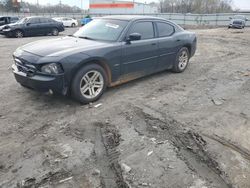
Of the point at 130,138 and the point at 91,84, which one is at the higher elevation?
the point at 91,84

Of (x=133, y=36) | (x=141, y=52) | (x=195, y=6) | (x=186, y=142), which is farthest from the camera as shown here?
(x=195, y=6)

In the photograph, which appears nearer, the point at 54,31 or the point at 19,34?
the point at 19,34

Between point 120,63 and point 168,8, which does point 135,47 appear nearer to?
point 120,63

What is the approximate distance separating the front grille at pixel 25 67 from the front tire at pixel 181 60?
399 centimetres

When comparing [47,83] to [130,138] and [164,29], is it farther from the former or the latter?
[164,29]

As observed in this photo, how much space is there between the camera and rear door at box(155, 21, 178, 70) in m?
6.57

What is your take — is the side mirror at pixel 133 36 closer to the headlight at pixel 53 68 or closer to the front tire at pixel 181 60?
the headlight at pixel 53 68

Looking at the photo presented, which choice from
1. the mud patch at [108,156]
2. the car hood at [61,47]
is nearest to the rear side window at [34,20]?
the car hood at [61,47]

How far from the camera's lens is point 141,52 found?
19.5ft

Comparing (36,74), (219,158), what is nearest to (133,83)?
(36,74)

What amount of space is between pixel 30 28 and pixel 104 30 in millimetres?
14669

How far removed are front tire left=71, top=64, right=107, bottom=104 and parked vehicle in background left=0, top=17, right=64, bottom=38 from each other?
1519 cm

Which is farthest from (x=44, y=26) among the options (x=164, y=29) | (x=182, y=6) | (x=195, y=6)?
(x=182, y=6)

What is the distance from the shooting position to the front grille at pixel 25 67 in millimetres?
4680
